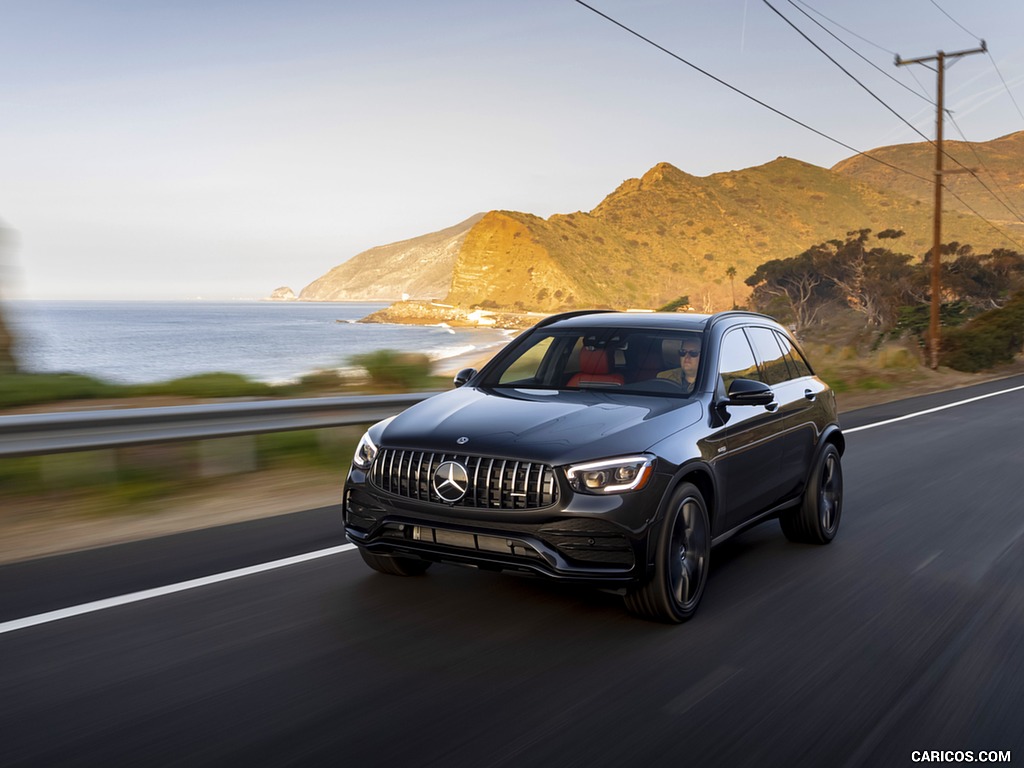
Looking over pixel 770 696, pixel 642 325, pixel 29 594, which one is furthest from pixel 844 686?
pixel 29 594

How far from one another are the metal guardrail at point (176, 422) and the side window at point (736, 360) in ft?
15.0

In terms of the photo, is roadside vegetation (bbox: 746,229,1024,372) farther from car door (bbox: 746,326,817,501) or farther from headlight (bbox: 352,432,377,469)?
headlight (bbox: 352,432,377,469)

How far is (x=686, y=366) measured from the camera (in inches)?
227

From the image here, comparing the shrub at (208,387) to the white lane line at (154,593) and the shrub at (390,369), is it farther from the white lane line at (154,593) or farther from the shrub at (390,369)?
the white lane line at (154,593)

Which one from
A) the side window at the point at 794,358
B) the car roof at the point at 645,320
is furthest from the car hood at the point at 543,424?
the side window at the point at 794,358

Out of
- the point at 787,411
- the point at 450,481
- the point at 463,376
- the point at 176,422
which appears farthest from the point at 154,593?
the point at 787,411

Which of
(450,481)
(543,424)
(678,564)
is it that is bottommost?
(678,564)

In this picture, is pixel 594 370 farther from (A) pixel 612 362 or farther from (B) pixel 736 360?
(B) pixel 736 360

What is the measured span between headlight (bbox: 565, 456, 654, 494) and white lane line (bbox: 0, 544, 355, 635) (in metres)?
2.31

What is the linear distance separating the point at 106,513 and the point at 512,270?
112 metres

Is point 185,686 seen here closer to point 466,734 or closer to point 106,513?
point 466,734

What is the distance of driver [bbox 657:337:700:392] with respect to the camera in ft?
18.6

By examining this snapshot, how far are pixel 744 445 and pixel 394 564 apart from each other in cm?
213

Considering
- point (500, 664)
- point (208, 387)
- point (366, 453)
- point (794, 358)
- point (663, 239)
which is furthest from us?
point (663, 239)
